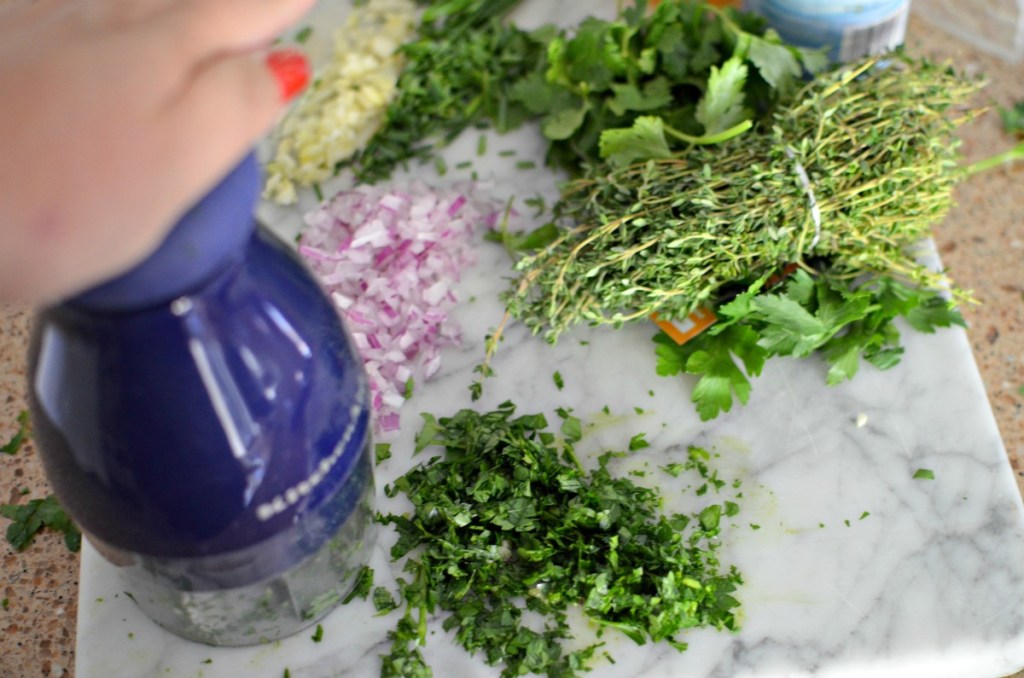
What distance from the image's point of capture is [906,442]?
1001 millimetres

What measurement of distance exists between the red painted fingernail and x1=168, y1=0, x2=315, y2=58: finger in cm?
3

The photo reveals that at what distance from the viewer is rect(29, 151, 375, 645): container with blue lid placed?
60cm

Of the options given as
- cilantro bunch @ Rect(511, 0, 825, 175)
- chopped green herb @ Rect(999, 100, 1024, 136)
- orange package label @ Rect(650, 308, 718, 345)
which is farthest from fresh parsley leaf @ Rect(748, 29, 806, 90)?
chopped green herb @ Rect(999, 100, 1024, 136)

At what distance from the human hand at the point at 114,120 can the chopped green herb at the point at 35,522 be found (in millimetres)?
531

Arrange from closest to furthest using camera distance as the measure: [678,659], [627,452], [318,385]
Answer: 1. [318,385]
2. [678,659]
3. [627,452]

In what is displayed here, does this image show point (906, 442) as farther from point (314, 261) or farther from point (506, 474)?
point (314, 261)

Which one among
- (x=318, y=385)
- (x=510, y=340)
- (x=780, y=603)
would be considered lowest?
(x=780, y=603)

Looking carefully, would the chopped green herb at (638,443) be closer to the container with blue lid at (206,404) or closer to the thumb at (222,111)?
the container with blue lid at (206,404)

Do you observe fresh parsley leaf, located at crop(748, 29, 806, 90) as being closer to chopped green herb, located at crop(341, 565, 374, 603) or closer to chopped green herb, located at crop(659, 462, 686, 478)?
chopped green herb, located at crop(659, 462, 686, 478)

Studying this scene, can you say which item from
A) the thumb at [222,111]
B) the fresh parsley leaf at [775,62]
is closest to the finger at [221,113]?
the thumb at [222,111]

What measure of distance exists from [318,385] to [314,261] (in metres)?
0.42

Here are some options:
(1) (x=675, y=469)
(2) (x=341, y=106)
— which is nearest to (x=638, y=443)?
(1) (x=675, y=469)

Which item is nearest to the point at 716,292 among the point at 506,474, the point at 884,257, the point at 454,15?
the point at 884,257

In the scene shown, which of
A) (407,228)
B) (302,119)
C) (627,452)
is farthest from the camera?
(302,119)
